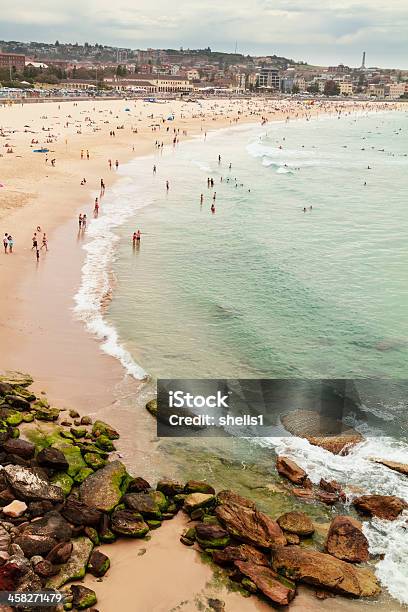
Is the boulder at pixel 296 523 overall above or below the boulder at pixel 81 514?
below

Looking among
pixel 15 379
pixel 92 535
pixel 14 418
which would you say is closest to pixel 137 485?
pixel 92 535

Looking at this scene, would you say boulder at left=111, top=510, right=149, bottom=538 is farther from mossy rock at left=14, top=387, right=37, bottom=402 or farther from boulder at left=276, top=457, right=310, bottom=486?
mossy rock at left=14, top=387, right=37, bottom=402

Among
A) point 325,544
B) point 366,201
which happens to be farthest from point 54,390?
point 366,201

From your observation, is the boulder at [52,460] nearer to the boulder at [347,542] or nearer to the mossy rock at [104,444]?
the mossy rock at [104,444]

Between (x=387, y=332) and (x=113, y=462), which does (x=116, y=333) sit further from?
(x=387, y=332)

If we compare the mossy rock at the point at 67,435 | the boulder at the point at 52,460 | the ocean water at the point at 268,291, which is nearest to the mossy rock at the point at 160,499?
the boulder at the point at 52,460

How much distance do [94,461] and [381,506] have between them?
6014mm

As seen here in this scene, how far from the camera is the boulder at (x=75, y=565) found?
29.5ft

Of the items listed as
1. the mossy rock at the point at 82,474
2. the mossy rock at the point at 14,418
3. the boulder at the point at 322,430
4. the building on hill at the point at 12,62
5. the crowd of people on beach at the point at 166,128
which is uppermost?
the building on hill at the point at 12,62

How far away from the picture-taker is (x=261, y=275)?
1062 inches

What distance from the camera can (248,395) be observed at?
16000mm

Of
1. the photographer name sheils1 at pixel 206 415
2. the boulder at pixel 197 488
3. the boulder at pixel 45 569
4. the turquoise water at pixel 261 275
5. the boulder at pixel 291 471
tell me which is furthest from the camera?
the turquoise water at pixel 261 275

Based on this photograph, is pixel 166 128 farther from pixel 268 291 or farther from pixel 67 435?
pixel 67 435

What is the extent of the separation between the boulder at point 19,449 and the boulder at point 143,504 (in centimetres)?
233
